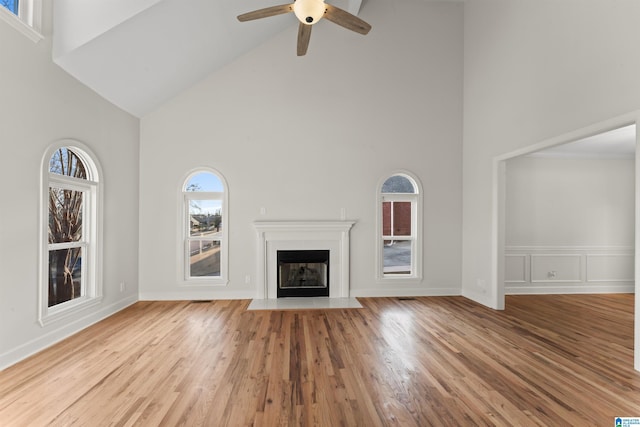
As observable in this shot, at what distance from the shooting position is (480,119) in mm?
5176

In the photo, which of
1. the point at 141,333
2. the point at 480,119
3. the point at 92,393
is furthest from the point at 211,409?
the point at 480,119

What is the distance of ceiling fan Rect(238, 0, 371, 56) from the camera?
2.66 metres

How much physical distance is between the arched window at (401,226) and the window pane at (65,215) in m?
4.51

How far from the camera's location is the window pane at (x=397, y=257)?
18.5 ft

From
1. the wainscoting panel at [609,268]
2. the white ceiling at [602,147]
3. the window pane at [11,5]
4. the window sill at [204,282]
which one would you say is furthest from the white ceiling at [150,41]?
the wainscoting panel at [609,268]

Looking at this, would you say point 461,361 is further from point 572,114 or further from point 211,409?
point 572,114

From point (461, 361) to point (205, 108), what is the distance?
519 cm

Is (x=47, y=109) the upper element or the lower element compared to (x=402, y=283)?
upper

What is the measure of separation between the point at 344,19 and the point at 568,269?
5.98m

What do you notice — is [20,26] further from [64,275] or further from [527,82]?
[527,82]

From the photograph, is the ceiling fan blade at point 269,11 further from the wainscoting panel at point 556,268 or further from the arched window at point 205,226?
the wainscoting panel at point 556,268

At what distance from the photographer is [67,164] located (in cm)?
375

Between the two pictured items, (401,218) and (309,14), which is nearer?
(309,14)

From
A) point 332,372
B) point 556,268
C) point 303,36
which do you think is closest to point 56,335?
point 332,372
